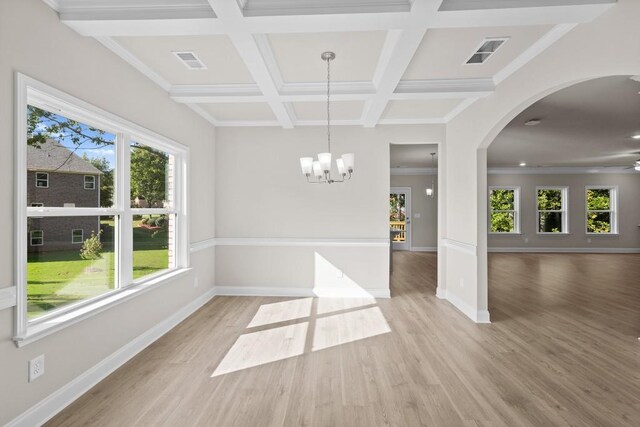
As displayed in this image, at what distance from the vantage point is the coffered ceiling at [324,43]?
2.04 metres

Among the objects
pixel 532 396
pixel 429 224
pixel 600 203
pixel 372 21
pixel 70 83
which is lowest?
pixel 532 396

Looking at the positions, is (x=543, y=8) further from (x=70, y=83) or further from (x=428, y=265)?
(x=428, y=265)

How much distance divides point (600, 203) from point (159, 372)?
12707 mm

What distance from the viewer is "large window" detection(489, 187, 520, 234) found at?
10.1m

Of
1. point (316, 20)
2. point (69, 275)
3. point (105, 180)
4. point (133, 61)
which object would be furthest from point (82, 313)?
point (316, 20)

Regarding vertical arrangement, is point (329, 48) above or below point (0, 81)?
above

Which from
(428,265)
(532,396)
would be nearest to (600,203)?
(428,265)

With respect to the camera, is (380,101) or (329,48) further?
(380,101)

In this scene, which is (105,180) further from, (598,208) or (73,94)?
(598,208)

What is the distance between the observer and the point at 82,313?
2285 millimetres

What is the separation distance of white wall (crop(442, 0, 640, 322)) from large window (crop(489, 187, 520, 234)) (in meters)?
6.51

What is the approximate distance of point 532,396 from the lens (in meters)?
2.29

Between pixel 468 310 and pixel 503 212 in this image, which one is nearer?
pixel 468 310

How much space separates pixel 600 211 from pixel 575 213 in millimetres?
794
